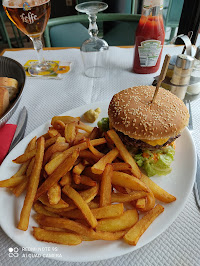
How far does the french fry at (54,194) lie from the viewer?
0.85 meters

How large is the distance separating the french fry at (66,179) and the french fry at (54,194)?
23 millimetres

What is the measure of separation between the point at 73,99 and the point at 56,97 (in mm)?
144

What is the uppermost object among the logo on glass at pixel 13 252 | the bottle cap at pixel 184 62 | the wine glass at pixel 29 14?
the wine glass at pixel 29 14

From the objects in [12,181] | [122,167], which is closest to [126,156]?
[122,167]

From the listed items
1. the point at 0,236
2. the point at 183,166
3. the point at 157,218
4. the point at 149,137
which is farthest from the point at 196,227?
the point at 0,236

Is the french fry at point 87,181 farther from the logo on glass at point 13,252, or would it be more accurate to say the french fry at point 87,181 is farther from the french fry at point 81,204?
the logo on glass at point 13,252

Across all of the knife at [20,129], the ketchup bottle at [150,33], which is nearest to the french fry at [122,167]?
the knife at [20,129]

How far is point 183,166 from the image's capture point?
1.12 m

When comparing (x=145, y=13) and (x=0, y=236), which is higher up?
(x=145, y=13)

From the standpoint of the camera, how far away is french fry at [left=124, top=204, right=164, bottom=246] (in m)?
0.79

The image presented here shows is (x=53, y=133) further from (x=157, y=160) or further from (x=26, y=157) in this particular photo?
(x=157, y=160)

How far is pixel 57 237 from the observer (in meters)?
0.82

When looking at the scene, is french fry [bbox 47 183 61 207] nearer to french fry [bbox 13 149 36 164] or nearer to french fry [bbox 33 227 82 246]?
french fry [bbox 33 227 82 246]

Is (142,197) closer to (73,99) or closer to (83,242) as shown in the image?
(83,242)
